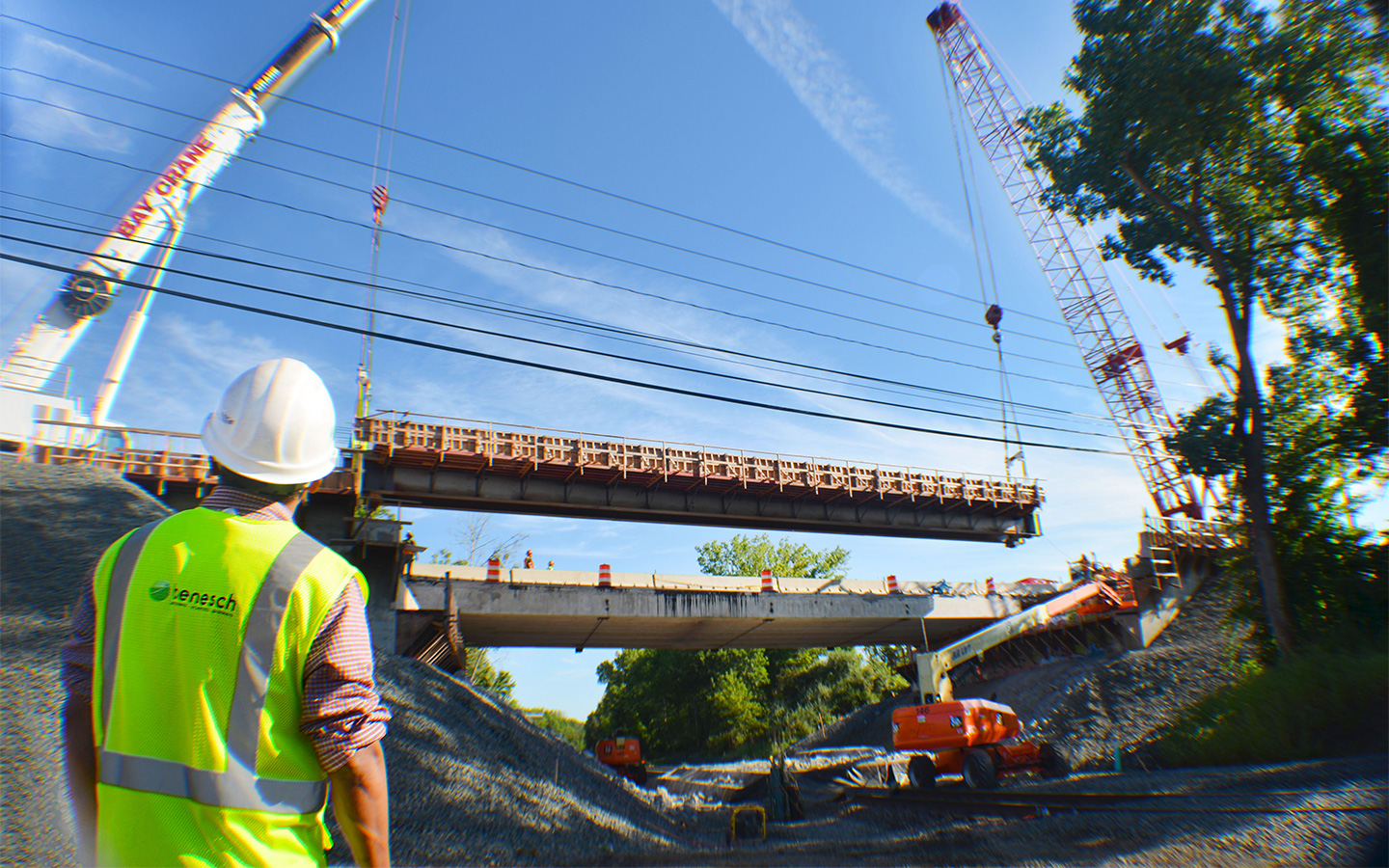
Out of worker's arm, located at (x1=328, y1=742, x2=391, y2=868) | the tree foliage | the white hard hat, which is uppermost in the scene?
the white hard hat

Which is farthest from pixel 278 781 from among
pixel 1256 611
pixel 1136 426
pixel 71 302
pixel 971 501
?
pixel 1136 426

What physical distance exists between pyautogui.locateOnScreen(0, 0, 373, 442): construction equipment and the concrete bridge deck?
17.9 metres

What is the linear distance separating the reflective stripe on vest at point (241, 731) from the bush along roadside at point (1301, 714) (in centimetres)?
2117

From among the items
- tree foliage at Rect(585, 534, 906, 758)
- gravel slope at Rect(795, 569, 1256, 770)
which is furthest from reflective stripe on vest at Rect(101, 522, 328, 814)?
tree foliage at Rect(585, 534, 906, 758)

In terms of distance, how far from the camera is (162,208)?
35812mm

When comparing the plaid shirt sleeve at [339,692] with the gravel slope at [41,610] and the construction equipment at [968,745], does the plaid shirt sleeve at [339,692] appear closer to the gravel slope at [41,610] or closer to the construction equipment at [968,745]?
the gravel slope at [41,610]

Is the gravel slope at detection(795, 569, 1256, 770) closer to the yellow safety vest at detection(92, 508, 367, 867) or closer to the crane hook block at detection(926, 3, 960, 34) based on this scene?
the yellow safety vest at detection(92, 508, 367, 867)

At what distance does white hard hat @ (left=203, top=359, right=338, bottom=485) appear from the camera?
85.8 inches

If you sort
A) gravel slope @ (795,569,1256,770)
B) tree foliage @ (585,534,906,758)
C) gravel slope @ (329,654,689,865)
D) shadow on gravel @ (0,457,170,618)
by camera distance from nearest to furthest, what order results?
shadow on gravel @ (0,457,170,618) < gravel slope @ (329,654,689,865) < gravel slope @ (795,569,1256,770) < tree foliage @ (585,534,906,758)

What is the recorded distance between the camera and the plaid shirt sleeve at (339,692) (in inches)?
73.7

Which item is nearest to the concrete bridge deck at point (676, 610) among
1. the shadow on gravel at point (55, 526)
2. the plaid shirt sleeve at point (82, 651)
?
the shadow on gravel at point (55, 526)

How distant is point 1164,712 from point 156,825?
31.4m

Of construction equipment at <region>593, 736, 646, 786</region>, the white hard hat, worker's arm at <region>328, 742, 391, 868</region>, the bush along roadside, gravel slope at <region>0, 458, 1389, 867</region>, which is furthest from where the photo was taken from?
construction equipment at <region>593, 736, 646, 786</region>

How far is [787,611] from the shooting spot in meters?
33.5
